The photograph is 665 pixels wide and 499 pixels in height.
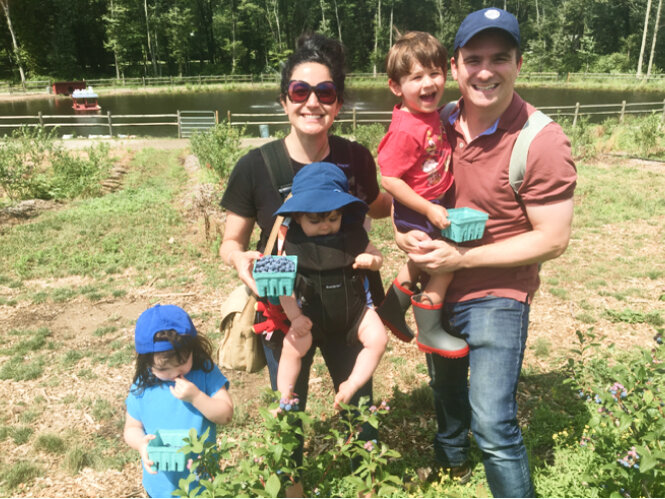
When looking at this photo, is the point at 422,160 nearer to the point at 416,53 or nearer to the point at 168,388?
the point at 416,53

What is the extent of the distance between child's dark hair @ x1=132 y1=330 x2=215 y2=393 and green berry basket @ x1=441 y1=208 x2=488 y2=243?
4.15 feet

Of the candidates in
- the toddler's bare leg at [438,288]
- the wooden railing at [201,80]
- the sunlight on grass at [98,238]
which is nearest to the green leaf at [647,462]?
the toddler's bare leg at [438,288]

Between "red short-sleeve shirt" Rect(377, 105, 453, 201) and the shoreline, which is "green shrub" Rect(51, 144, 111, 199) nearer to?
"red short-sleeve shirt" Rect(377, 105, 453, 201)

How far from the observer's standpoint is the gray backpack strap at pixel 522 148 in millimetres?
2080

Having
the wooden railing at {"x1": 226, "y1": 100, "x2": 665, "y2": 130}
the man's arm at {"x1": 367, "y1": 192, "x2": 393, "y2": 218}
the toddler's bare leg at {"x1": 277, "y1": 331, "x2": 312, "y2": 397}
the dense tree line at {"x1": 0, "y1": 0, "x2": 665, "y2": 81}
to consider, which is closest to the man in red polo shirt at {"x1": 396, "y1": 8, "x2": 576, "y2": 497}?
the man's arm at {"x1": 367, "y1": 192, "x2": 393, "y2": 218}

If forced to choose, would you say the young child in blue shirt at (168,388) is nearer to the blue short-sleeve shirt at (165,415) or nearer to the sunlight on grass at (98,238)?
the blue short-sleeve shirt at (165,415)

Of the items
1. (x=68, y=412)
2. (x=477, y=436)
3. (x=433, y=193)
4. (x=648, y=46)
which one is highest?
(x=648, y=46)

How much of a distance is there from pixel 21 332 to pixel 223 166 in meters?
5.34

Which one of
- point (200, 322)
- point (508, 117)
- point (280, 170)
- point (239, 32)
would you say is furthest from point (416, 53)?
point (239, 32)

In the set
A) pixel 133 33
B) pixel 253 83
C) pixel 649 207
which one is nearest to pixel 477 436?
pixel 649 207

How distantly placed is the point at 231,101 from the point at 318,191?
37.3 metres

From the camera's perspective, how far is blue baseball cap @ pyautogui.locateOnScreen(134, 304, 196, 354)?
2201 mm

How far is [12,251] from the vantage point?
7.42m

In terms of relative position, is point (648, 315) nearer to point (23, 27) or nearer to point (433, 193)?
point (433, 193)
